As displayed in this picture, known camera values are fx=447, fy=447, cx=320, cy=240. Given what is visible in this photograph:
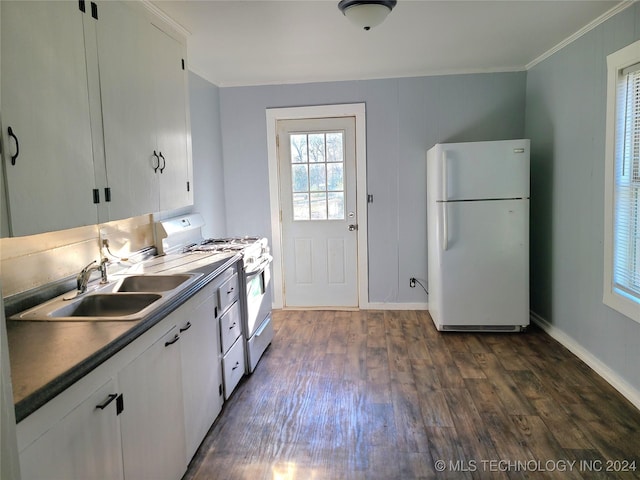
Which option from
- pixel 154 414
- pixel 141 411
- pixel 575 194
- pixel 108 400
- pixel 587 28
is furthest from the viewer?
pixel 575 194

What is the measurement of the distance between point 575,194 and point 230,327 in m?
2.69

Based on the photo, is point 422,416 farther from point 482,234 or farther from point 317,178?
point 317,178

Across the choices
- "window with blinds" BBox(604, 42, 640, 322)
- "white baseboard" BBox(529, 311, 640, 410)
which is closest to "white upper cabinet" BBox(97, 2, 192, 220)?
"window with blinds" BBox(604, 42, 640, 322)

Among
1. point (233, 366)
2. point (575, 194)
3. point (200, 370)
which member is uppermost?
point (575, 194)

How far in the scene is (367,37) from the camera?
3.16 meters

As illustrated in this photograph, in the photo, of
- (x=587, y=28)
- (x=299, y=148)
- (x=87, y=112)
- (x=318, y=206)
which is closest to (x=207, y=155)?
(x=299, y=148)

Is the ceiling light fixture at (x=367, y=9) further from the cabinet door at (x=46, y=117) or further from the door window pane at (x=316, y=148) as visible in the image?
the door window pane at (x=316, y=148)

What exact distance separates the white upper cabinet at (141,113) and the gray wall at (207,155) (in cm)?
95

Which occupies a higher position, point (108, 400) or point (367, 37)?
point (367, 37)

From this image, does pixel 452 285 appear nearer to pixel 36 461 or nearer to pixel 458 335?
pixel 458 335

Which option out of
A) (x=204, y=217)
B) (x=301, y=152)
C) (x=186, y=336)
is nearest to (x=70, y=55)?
(x=186, y=336)

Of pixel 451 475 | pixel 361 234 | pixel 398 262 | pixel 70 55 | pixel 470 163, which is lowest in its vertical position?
pixel 451 475

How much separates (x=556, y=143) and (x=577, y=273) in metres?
1.08

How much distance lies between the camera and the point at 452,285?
3877 mm
